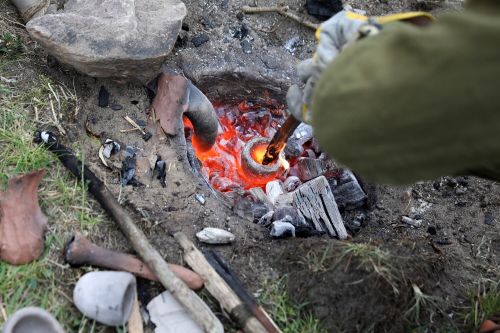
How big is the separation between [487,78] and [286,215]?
1862 millimetres

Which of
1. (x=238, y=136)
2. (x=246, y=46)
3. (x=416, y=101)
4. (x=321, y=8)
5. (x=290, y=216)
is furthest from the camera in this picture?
(x=238, y=136)

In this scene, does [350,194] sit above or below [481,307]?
below

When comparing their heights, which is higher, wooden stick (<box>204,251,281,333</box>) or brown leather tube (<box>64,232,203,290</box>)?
brown leather tube (<box>64,232,203,290</box>)

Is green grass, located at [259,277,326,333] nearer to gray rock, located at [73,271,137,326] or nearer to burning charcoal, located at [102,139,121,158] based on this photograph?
gray rock, located at [73,271,137,326]

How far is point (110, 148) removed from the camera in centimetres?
314

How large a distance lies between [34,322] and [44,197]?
2.26 feet

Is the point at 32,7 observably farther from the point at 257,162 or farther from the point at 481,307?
the point at 481,307

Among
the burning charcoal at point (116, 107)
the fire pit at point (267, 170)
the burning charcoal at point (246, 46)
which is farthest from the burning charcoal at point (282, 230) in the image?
the burning charcoal at point (246, 46)

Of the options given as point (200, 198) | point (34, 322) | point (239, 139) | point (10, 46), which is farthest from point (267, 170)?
point (34, 322)

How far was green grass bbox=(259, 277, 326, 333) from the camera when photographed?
254 cm

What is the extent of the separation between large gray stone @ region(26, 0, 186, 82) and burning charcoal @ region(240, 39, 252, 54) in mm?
635

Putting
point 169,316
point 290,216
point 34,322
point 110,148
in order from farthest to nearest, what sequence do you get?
point 290,216 < point 110,148 < point 169,316 < point 34,322

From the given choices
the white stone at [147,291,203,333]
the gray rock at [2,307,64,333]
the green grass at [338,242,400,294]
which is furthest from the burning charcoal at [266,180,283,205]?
the gray rock at [2,307,64,333]

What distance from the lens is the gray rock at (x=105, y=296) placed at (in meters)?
2.38
